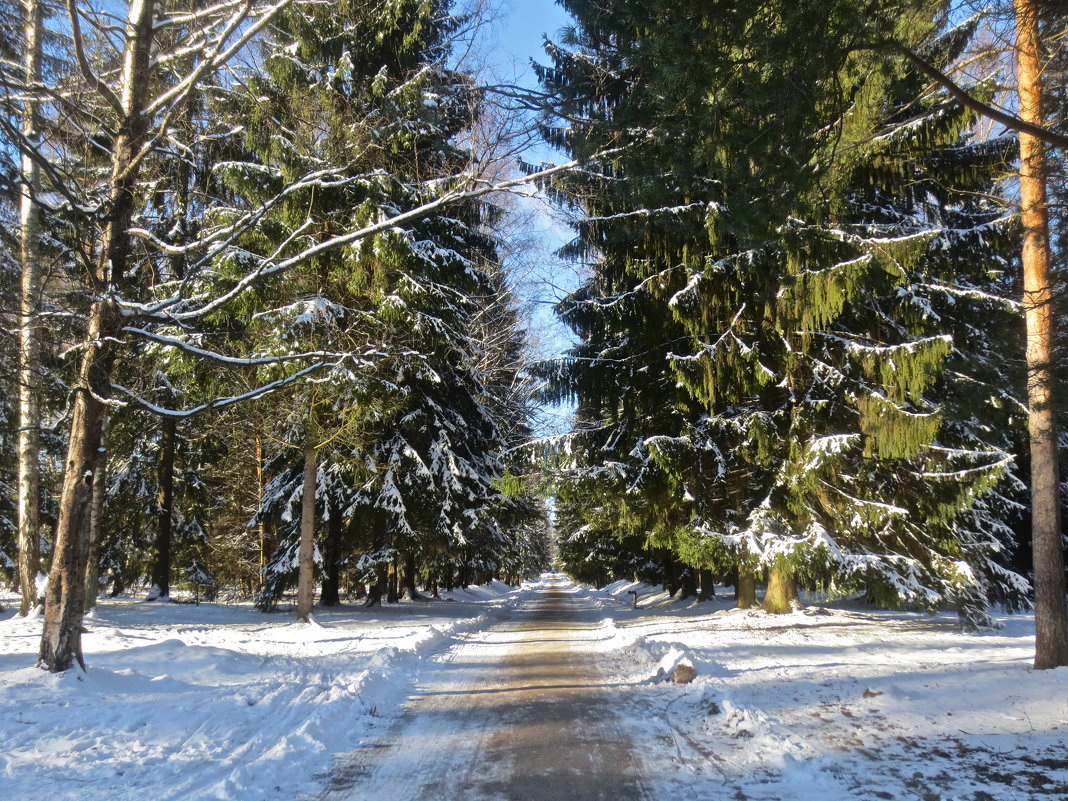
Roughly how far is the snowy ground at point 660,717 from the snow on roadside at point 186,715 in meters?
0.02

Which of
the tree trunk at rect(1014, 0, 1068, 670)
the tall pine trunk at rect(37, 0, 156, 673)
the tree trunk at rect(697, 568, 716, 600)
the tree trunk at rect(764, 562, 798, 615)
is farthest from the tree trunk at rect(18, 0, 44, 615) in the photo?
the tree trunk at rect(697, 568, 716, 600)

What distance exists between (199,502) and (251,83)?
16277mm

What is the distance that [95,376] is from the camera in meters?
7.75

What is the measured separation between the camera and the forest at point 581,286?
273 inches

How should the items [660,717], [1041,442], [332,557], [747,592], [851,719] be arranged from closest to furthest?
[851,719] < [660,717] < [1041,442] < [747,592] < [332,557]

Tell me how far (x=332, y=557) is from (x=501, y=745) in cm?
1580

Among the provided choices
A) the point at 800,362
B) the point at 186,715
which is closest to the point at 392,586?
the point at 800,362

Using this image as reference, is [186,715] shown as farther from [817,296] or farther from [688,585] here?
[688,585]

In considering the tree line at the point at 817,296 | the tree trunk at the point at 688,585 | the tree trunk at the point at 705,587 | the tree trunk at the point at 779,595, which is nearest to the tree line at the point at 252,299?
the tree line at the point at 817,296

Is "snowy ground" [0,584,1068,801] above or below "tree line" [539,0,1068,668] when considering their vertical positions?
below

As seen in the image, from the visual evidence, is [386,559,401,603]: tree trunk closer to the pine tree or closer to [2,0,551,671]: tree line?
[2,0,551,671]: tree line

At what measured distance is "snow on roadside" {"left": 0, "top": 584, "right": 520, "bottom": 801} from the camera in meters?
4.93

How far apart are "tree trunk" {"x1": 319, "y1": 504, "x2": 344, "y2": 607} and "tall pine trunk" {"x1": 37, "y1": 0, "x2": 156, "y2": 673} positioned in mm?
12325

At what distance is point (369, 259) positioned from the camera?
50.4 feet
